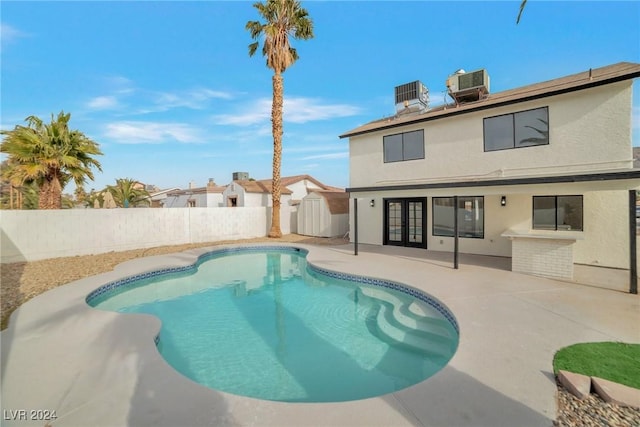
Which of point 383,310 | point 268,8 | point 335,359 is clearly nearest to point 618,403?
point 335,359

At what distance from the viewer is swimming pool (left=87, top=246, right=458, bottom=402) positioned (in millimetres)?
4523

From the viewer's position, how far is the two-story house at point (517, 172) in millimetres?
8672

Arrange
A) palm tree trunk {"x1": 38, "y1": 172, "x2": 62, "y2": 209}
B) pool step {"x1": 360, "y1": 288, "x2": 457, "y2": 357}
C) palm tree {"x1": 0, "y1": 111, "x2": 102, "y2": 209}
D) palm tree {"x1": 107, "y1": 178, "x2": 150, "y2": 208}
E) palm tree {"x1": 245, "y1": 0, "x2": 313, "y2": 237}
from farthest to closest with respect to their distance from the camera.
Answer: palm tree {"x1": 107, "y1": 178, "x2": 150, "y2": 208}, palm tree {"x1": 245, "y1": 0, "x2": 313, "y2": 237}, palm tree trunk {"x1": 38, "y1": 172, "x2": 62, "y2": 209}, palm tree {"x1": 0, "y1": 111, "x2": 102, "y2": 209}, pool step {"x1": 360, "y1": 288, "x2": 457, "y2": 357}

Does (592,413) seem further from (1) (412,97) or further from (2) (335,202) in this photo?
(2) (335,202)

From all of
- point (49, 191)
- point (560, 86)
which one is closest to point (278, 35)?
point (49, 191)

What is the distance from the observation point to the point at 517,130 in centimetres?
1074

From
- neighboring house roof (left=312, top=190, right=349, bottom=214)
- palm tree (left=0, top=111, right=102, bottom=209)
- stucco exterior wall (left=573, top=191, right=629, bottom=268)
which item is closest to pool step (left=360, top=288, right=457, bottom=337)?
stucco exterior wall (left=573, top=191, right=629, bottom=268)

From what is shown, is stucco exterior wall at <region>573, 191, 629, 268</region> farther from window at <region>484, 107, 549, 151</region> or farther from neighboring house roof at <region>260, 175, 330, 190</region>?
neighboring house roof at <region>260, 175, 330, 190</region>

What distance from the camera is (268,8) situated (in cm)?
1684

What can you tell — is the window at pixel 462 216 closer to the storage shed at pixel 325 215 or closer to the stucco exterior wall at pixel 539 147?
the stucco exterior wall at pixel 539 147

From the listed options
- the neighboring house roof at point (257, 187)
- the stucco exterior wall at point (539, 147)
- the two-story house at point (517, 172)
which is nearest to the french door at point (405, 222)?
the two-story house at point (517, 172)

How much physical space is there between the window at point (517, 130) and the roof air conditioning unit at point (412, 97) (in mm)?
4831

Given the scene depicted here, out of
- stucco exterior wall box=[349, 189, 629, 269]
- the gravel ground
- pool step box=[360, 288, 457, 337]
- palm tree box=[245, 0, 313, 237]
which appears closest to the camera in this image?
the gravel ground

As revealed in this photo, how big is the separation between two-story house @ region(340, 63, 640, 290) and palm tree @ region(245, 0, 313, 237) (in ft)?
17.2
